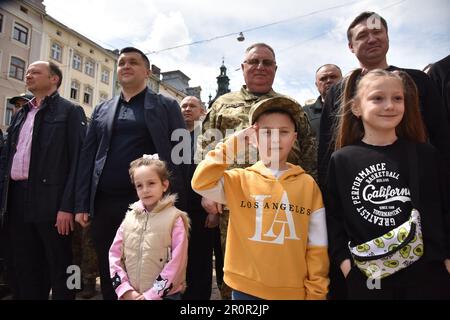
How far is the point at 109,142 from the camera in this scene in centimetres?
254

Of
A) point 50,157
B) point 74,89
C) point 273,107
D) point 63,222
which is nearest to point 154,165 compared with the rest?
point 273,107

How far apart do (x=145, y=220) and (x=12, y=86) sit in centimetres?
2269

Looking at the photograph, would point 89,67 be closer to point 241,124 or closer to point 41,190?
point 41,190

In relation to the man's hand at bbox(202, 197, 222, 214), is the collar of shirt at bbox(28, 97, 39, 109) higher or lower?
higher

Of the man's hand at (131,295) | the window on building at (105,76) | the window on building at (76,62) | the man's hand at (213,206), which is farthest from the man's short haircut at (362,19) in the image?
the window on building at (105,76)

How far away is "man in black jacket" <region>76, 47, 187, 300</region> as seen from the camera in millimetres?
2453

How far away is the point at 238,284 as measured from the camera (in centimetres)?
171

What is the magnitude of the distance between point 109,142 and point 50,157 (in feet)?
2.11

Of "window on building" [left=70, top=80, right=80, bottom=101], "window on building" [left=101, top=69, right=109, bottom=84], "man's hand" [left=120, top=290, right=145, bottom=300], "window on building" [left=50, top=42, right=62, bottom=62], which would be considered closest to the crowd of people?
"man's hand" [left=120, top=290, right=145, bottom=300]

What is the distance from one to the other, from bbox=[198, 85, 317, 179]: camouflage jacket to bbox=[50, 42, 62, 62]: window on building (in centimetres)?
2536

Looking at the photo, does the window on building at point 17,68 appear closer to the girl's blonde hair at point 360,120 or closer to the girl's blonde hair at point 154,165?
the girl's blonde hair at point 154,165

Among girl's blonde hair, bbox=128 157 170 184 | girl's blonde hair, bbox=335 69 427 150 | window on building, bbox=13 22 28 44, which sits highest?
window on building, bbox=13 22 28 44

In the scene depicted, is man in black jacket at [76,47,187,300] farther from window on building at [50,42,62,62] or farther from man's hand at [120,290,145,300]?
window on building at [50,42,62,62]
